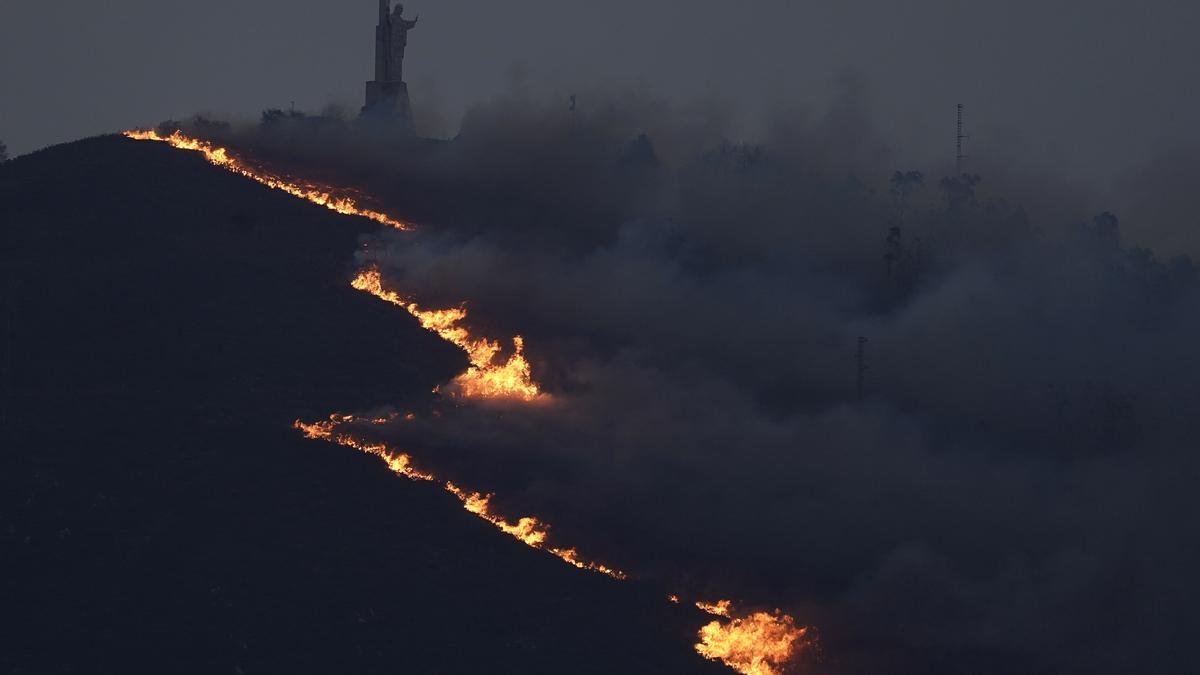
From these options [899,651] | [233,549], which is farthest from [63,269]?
[899,651]

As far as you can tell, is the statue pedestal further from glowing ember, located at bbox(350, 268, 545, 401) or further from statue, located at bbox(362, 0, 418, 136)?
glowing ember, located at bbox(350, 268, 545, 401)

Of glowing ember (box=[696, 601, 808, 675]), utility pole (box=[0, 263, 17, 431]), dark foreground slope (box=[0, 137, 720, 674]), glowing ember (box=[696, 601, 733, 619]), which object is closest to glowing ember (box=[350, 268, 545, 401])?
dark foreground slope (box=[0, 137, 720, 674])

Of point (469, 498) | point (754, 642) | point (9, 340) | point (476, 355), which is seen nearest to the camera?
point (754, 642)

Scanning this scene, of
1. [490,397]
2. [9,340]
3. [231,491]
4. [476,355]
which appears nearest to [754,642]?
[490,397]

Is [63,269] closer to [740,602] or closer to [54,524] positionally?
[54,524]

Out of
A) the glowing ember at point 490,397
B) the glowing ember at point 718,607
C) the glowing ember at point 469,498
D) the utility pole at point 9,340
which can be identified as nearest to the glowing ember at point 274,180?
the glowing ember at point 490,397

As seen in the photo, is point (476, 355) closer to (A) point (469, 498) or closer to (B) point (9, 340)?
(A) point (469, 498)

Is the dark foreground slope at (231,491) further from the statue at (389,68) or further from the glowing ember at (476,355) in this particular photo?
the statue at (389,68)
